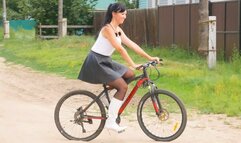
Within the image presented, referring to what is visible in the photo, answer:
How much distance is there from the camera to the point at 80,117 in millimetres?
7852

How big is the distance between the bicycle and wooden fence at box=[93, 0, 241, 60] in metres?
10.5

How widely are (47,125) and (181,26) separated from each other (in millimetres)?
13967

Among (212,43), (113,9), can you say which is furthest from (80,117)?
(212,43)

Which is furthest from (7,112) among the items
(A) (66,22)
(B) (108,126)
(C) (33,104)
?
(A) (66,22)

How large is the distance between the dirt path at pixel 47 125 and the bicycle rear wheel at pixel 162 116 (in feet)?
0.48

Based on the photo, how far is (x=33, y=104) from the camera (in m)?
11.2

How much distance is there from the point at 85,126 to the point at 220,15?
1188 cm

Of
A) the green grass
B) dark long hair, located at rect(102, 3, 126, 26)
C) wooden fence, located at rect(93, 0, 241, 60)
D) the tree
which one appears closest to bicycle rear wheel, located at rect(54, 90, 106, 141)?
dark long hair, located at rect(102, 3, 126, 26)

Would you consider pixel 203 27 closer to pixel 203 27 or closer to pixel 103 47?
pixel 203 27

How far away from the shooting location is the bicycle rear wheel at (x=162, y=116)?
24.9 feet

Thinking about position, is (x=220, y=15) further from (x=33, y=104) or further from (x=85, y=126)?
(x=85, y=126)

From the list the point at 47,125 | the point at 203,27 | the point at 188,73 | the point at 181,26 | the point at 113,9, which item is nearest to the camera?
the point at 113,9

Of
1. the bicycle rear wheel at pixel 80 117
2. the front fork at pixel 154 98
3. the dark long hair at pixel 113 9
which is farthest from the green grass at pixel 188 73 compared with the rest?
the dark long hair at pixel 113 9

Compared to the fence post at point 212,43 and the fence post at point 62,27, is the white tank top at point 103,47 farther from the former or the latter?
the fence post at point 62,27
